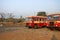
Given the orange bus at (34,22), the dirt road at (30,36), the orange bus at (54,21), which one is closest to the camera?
the dirt road at (30,36)

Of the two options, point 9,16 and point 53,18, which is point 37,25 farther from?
point 9,16

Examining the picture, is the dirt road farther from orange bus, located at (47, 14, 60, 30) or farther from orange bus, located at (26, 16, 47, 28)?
orange bus, located at (26, 16, 47, 28)

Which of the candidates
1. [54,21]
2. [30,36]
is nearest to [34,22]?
[54,21]

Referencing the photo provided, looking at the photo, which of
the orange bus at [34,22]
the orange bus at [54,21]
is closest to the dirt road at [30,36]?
the orange bus at [54,21]

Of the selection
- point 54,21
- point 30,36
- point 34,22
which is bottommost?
point 34,22

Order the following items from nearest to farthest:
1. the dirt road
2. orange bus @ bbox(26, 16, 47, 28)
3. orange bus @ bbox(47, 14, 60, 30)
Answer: the dirt road < orange bus @ bbox(47, 14, 60, 30) < orange bus @ bbox(26, 16, 47, 28)

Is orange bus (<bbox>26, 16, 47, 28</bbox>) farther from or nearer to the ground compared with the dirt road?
nearer to the ground

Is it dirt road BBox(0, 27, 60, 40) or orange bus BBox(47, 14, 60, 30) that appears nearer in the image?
dirt road BBox(0, 27, 60, 40)

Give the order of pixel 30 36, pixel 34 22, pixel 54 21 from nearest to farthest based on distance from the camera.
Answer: pixel 30 36 < pixel 54 21 < pixel 34 22

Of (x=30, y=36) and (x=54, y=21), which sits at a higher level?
(x=30, y=36)

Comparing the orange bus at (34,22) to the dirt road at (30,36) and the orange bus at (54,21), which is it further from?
the dirt road at (30,36)

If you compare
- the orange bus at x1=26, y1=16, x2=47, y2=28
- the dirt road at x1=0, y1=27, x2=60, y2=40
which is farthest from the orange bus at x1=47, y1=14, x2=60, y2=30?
the orange bus at x1=26, y1=16, x2=47, y2=28

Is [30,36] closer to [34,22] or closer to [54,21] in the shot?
[54,21]

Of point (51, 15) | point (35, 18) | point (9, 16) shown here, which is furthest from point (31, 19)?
point (9, 16)
